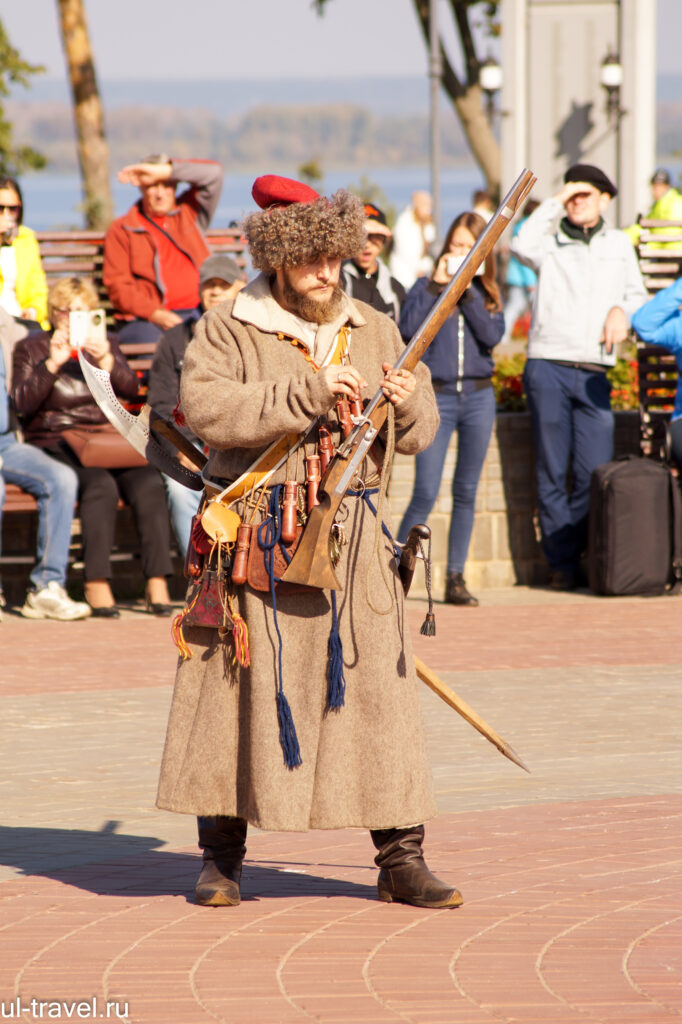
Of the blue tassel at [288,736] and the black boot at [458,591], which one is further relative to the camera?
the black boot at [458,591]

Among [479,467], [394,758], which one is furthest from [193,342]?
[479,467]

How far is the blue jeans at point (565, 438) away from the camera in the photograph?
1118 cm

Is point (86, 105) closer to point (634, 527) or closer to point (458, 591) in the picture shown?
point (458, 591)

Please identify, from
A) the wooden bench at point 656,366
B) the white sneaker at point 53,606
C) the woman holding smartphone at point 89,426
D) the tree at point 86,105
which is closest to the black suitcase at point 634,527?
the wooden bench at point 656,366

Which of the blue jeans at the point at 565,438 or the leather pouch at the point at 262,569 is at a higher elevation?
the leather pouch at the point at 262,569

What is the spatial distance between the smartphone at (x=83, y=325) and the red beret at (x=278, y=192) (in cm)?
539

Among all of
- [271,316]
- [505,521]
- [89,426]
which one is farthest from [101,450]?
[271,316]

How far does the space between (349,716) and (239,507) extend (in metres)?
0.67

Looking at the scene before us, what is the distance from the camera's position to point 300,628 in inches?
195

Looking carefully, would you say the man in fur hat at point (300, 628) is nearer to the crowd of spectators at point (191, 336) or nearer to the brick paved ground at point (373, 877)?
the brick paved ground at point (373, 877)

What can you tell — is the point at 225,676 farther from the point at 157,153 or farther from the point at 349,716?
the point at 157,153

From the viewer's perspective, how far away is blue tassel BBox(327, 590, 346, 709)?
4.86 metres

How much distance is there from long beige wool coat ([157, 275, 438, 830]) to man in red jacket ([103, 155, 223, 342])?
6.45 m

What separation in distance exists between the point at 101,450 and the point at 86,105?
11.9 m
